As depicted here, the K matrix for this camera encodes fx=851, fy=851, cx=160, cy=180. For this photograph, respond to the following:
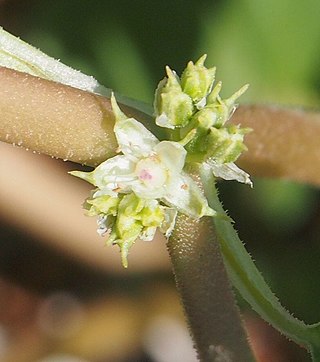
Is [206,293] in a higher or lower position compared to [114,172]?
lower

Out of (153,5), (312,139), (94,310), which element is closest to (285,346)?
(94,310)

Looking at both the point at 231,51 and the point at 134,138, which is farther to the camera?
the point at 231,51

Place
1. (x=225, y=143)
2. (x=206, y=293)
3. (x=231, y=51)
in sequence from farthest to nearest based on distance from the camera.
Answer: (x=231, y=51), (x=206, y=293), (x=225, y=143)

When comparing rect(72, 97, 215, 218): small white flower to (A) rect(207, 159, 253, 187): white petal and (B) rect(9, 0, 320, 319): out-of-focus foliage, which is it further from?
(B) rect(9, 0, 320, 319): out-of-focus foliage

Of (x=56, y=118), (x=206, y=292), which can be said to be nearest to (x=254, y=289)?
(x=206, y=292)

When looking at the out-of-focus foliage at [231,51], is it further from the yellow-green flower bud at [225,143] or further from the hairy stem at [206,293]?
the yellow-green flower bud at [225,143]

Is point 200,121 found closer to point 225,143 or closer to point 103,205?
point 225,143

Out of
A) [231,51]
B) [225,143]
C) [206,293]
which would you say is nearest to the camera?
[225,143]

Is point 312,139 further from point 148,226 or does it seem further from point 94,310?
point 94,310
